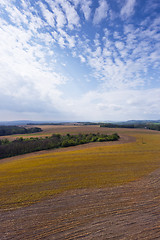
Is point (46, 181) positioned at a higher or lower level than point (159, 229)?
lower

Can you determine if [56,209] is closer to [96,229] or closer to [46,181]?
[96,229]

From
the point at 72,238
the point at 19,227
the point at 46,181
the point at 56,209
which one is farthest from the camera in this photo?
the point at 46,181

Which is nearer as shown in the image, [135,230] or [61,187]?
[135,230]

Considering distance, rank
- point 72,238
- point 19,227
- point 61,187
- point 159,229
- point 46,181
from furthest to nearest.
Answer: point 46,181 → point 61,187 → point 19,227 → point 159,229 → point 72,238

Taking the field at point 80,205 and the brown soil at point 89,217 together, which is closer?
the brown soil at point 89,217

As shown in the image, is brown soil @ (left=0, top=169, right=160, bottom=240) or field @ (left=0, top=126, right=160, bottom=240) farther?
field @ (left=0, top=126, right=160, bottom=240)

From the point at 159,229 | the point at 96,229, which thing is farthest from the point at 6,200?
the point at 159,229

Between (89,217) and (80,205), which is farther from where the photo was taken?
(80,205)

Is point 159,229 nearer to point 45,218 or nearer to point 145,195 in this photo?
point 145,195
